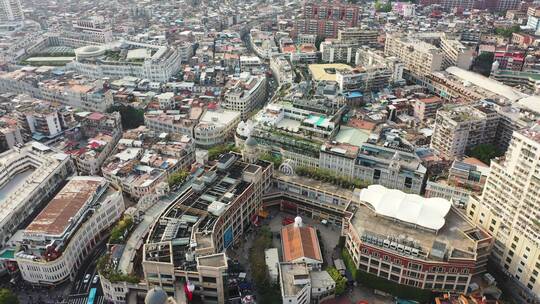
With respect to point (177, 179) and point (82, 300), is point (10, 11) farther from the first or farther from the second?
point (82, 300)

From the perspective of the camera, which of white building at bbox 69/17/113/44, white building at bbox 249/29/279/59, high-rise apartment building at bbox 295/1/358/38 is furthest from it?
high-rise apartment building at bbox 295/1/358/38

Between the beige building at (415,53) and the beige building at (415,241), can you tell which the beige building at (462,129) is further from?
the beige building at (415,53)

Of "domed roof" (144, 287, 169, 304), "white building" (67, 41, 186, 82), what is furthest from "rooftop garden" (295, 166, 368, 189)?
"white building" (67, 41, 186, 82)

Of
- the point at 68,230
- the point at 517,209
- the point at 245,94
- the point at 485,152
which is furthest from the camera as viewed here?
the point at 245,94

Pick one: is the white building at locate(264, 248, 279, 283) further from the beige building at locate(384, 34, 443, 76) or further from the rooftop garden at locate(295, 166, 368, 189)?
the beige building at locate(384, 34, 443, 76)

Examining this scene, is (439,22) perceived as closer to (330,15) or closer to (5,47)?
(330,15)

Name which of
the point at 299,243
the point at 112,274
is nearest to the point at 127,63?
the point at 112,274
